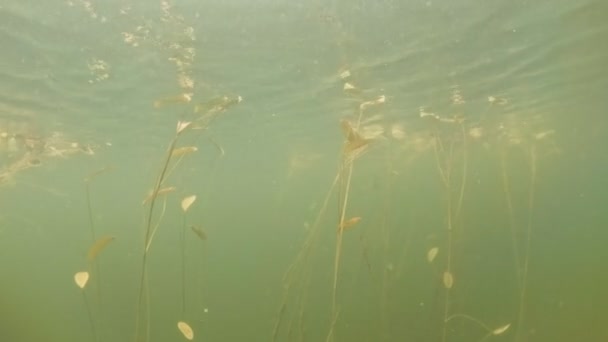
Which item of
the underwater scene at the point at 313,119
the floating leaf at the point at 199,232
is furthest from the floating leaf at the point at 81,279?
the floating leaf at the point at 199,232

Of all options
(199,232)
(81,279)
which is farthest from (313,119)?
(81,279)

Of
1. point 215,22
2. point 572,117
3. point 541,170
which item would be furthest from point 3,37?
point 541,170

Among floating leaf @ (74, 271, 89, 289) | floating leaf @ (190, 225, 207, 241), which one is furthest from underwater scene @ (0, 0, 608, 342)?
floating leaf @ (190, 225, 207, 241)

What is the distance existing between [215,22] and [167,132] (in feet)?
38.3

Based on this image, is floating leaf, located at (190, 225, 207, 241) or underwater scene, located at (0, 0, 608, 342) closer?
floating leaf, located at (190, 225, 207, 241)

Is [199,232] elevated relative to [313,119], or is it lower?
lower

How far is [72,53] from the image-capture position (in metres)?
9.93

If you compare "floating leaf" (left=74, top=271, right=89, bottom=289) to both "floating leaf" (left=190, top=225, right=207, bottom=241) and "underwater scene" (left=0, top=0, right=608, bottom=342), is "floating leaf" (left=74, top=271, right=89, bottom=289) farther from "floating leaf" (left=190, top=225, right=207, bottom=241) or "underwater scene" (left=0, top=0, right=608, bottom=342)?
"floating leaf" (left=190, top=225, right=207, bottom=241)

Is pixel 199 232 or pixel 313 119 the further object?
pixel 313 119

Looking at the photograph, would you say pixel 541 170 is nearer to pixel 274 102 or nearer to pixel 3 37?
pixel 274 102

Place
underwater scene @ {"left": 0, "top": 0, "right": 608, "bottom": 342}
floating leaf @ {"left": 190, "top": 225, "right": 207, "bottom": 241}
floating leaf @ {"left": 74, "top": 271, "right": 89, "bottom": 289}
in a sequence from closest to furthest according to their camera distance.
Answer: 1. floating leaf @ {"left": 74, "top": 271, "right": 89, "bottom": 289}
2. floating leaf @ {"left": 190, "top": 225, "right": 207, "bottom": 241}
3. underwater scene @ {"left": 0, "top": 0, "right": 608, "bottom": 342}

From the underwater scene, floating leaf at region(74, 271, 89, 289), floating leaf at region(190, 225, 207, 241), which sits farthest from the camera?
the underwater scene

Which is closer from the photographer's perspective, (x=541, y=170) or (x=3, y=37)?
(x=3, y=37)

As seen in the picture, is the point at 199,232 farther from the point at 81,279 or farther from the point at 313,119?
the point at 313,119
